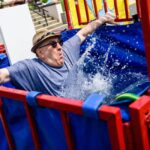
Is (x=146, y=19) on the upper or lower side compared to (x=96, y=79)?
upper

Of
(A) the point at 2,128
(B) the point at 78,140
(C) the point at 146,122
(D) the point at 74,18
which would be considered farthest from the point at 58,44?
(D) the point at 74,18

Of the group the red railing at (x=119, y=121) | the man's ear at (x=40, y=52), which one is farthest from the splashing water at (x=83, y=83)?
the red railing at (x=119, y=121)

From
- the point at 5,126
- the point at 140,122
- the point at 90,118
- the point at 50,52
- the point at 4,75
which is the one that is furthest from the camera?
the point at 50,52

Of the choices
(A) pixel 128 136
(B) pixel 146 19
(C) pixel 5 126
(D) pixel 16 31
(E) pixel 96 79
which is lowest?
(E) pixel 96 79

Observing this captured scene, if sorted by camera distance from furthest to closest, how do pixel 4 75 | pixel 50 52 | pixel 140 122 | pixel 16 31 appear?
pixel 16 31 → pixel 50 52 → pixel 4 75 → pixel 140 122

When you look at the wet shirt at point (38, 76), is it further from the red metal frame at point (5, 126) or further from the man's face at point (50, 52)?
the red metal frame at point (5, 126)

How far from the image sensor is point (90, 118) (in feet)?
4.70

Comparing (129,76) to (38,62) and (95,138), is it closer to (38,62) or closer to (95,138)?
(38,62)

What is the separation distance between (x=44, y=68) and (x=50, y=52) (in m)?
0.16

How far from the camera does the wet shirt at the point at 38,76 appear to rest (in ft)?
8.65

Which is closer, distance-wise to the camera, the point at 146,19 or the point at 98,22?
the point at 146,19

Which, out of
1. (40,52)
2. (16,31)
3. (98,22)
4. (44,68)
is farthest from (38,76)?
(16,31)

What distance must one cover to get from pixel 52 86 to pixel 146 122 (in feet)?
5.06

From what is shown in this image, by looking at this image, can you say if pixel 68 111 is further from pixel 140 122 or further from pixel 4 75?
pixel 4 75
